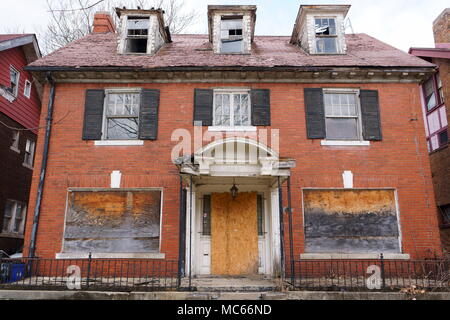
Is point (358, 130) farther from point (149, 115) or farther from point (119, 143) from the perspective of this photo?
point (119, 143)

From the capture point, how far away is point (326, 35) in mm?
12922

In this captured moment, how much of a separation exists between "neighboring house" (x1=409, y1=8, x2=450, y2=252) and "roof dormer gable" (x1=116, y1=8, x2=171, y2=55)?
1237 centimetres

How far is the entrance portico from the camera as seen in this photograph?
10312 mm

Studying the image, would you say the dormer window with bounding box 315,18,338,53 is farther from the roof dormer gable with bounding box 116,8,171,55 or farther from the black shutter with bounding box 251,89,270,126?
the roof dormer gable with bounding box 116,8,171,55

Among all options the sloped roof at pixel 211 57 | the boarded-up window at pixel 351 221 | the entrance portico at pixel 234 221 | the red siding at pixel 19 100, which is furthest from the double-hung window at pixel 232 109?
the red siding at pixel 19 100

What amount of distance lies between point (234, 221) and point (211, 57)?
5.59 meters

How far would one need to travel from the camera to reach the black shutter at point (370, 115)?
36.8 ft

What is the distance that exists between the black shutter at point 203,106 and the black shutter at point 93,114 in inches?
118

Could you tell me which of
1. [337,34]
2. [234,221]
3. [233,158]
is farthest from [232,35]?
[234,221]

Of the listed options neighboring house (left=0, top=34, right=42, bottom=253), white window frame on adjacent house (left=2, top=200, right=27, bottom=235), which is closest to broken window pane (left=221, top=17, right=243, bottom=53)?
neighboring house (left=0, top=34, right=42, bottom=253)

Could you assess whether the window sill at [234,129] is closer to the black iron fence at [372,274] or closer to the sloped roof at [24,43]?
the black iron fence at [372,274]

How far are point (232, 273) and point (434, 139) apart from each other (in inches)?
491
